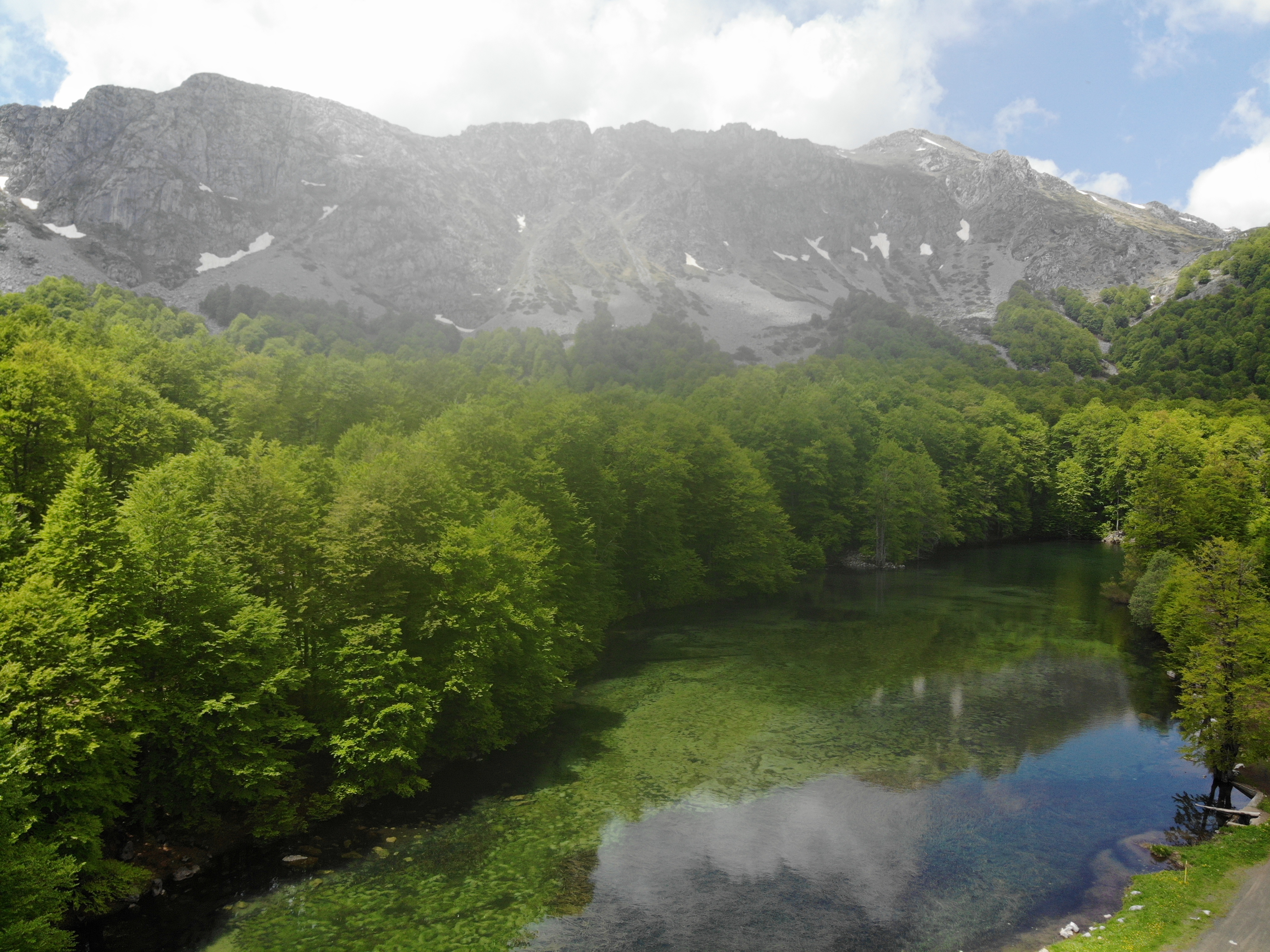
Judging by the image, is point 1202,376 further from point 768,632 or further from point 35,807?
point 35,807

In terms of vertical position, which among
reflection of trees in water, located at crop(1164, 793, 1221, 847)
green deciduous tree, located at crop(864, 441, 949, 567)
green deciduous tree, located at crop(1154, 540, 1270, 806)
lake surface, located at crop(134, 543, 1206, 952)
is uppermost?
green deciduous tree, located at crop(864, 441, 949, 567)

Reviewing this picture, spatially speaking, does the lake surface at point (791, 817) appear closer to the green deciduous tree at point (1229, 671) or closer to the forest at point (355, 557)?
the green deciduous tree at point (1229, 671)

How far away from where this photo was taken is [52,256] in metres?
178

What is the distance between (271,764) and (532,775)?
11622mm

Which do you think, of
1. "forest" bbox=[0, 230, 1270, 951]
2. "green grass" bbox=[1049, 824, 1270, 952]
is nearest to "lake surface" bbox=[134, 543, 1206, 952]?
"green grass" bbox=[1049, 824, 1270, 952]

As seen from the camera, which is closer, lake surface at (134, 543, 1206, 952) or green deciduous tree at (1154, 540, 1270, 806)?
lake surface at (134, 543, 1206, 952)

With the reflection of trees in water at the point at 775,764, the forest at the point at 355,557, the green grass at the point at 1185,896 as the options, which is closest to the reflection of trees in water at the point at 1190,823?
the green grass at the point at 1185,896

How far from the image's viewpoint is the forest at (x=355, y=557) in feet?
67.7

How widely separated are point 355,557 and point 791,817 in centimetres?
2009

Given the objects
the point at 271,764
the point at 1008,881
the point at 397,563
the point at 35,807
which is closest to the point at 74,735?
the point at 35,807

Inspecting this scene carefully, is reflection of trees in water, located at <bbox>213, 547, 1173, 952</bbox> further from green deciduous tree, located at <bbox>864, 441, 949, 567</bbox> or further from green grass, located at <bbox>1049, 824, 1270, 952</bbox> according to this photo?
green deciduous tree, located at <bbox>864, 441, 949, 567</bbox>

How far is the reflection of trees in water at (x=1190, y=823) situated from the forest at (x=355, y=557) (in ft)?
6.35

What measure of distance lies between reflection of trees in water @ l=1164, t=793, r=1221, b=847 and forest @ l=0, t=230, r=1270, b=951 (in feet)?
6.35

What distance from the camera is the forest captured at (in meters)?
20.6
